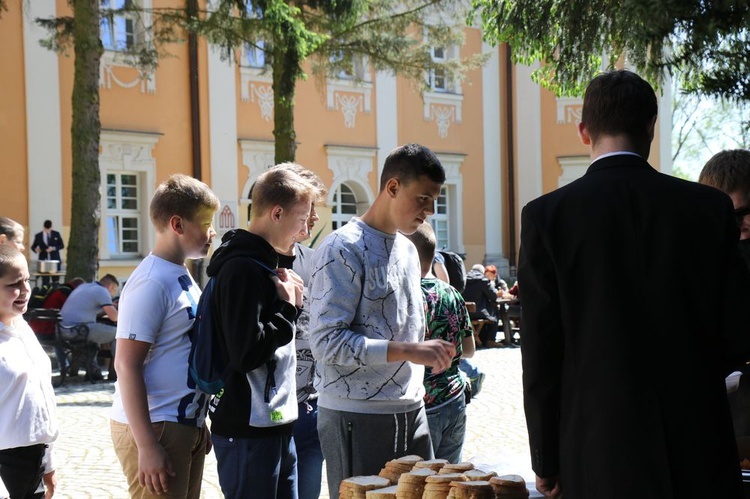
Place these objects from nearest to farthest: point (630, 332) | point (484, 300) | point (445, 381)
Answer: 1. point (630, 332)
2. point (445, 381)
3. point (484, 300)

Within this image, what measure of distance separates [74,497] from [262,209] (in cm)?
397

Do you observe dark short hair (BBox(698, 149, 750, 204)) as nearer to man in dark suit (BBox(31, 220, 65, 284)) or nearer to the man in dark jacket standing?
the man in dark jacket standing

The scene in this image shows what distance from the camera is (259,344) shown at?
3.22 m

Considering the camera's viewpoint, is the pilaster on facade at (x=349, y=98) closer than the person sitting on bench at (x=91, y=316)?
No

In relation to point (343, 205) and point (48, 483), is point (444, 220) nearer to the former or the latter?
point (343, 205)

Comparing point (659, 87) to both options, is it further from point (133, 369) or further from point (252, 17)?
point (252, 17)

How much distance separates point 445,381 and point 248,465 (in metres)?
1.23

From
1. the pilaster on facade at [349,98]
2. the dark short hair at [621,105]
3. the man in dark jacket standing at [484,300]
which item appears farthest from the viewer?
the pilaster on facade at [349,98]

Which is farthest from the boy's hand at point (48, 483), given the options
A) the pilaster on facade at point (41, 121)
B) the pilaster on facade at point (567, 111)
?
the pilaster on facade at point (567, 111)

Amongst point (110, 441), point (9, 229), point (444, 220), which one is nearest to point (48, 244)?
point (110, 441)

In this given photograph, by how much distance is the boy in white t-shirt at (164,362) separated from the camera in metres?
3.33

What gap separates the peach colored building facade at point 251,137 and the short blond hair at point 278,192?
15.3 m

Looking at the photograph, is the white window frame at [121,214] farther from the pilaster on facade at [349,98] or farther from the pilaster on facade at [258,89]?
the pilaster on facade at [349,98]

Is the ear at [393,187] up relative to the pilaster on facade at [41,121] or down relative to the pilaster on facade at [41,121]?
down
